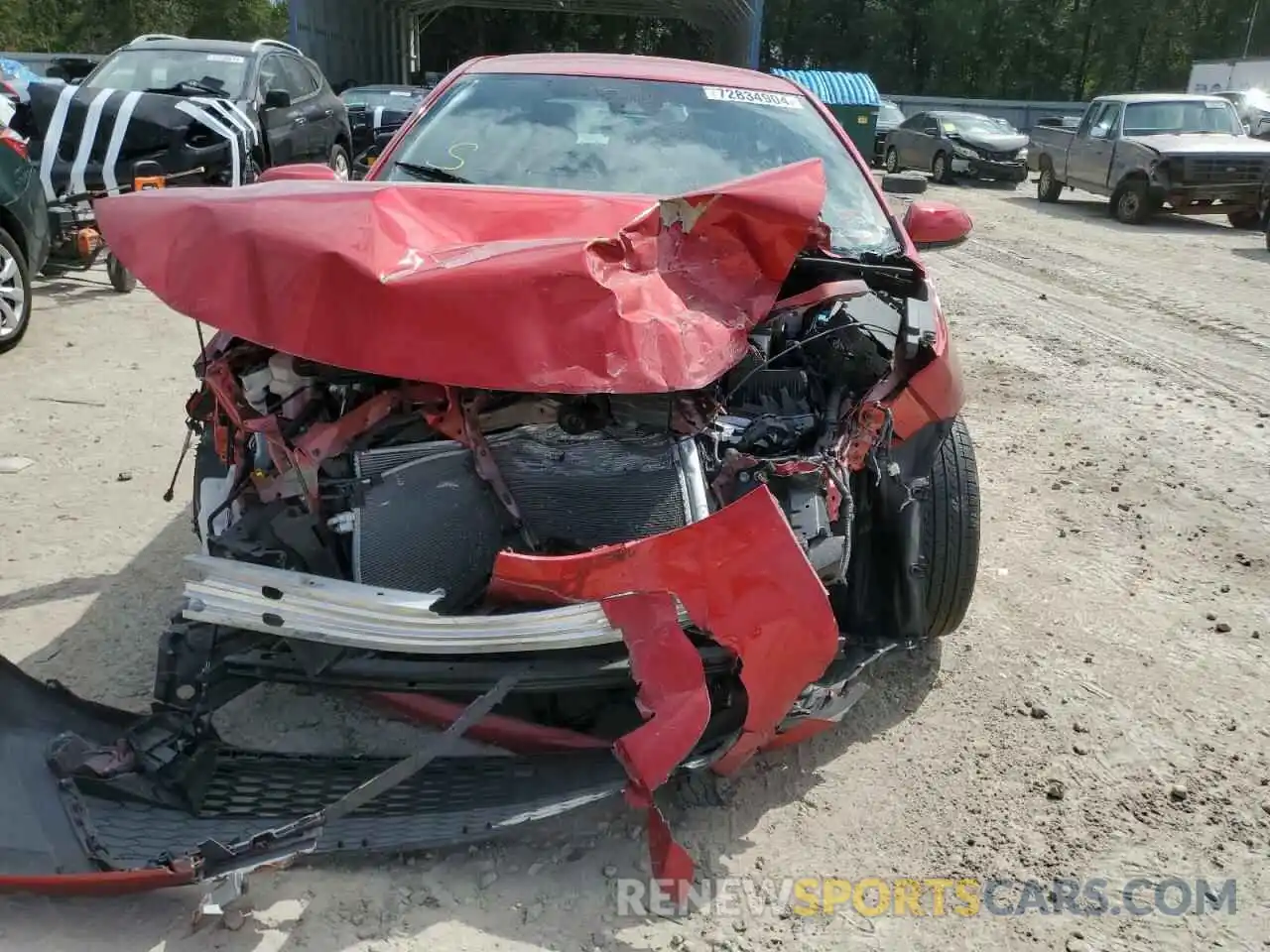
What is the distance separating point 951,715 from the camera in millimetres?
2955

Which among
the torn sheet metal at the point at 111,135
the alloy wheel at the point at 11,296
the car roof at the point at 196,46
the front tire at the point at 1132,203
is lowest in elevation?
the alloy wheel at the point at 11,296

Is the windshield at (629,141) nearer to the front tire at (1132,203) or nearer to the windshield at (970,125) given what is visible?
the front tire at (1132,203)

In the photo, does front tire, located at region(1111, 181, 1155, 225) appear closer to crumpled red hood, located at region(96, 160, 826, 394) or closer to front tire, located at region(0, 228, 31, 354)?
crumpled red hood, located at region(96, 160, 826, 394)

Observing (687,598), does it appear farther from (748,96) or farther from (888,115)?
(888,115)

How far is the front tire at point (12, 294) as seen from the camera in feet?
18.8

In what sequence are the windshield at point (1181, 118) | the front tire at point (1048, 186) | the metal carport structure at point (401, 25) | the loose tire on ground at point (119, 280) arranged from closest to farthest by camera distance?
1. the loose tire on ground at point (119, 280)
2. the windshield at point (1181, 118)
3. the front tire at point (1048, 186)
4. the metal carport structure at point (401, 25)

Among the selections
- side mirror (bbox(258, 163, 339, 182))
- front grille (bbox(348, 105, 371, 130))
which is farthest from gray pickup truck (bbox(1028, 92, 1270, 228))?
side mirror (bbox(258, 163, 339, 182))

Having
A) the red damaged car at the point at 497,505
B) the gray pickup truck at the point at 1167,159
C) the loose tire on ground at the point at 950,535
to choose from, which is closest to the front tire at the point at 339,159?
the red damaged car at the point at 497,505

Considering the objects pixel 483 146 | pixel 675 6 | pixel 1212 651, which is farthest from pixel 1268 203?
pixel 675 6

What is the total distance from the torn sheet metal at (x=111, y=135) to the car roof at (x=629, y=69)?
4.95 m

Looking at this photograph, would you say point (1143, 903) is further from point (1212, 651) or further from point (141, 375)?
point (141, 375)

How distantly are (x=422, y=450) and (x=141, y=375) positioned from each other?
4.11 metres

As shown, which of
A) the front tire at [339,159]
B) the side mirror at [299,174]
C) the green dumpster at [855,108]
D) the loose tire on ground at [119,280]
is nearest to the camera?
the side mirror at [299,174]

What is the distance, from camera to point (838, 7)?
150 feet
